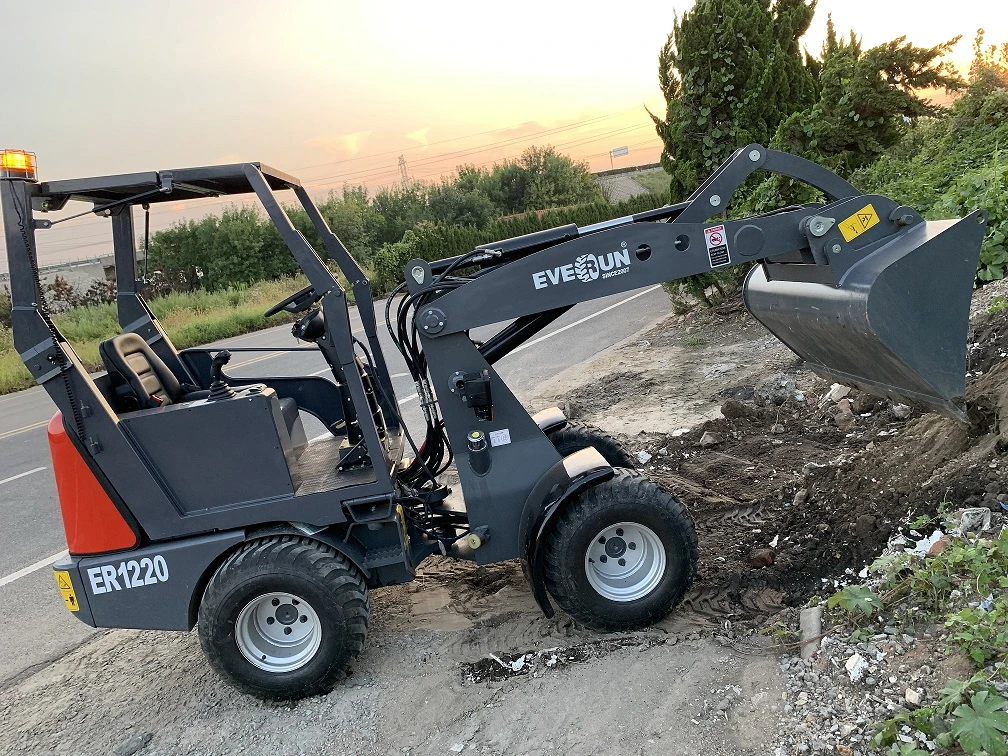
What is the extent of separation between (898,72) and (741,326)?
398 cm

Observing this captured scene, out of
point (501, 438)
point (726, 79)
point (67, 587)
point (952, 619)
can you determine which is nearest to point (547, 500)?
point (501, 438)

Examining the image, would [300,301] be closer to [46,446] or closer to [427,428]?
[427,428]

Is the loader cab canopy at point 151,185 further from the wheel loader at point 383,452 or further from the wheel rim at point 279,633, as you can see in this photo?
the wheel rim at point 279,633

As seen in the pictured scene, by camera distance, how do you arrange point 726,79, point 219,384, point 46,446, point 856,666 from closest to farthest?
point 856,666
point 219,384
point 46,446
point 726,79

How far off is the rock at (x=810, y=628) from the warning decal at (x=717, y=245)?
165 cm

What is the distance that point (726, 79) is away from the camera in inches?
447

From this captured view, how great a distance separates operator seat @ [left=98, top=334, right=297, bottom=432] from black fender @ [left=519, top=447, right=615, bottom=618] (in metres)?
1.44

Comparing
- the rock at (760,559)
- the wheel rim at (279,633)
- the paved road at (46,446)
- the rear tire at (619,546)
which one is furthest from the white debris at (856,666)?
the paved road at (46,446)

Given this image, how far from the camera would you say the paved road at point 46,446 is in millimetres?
5078

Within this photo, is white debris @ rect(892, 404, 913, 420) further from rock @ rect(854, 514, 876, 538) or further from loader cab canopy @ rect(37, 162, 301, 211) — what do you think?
loader cab canopy @ rect(37, 162, 301, 211)

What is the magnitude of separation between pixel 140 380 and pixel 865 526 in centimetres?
385

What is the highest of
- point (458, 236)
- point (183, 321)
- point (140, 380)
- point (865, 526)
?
point (458, 236)

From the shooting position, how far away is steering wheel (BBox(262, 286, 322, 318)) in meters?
3.97

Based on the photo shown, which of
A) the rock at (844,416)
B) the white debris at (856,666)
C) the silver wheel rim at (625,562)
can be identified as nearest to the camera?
the white debris at (856,666)
